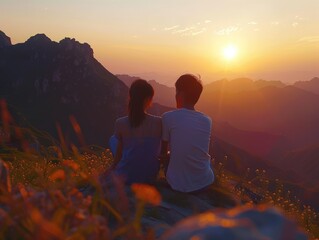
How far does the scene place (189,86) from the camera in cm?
773

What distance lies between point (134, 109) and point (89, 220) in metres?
6.07

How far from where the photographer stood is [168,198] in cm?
715

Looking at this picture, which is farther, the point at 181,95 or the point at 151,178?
the point at 151,178

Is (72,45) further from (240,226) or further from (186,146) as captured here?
(240,226)

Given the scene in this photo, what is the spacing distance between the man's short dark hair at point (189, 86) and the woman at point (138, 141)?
568 millimetres

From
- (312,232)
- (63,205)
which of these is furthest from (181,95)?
(63,205)

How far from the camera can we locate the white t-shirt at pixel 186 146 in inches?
300

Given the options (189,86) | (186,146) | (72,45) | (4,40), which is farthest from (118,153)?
(4,40)

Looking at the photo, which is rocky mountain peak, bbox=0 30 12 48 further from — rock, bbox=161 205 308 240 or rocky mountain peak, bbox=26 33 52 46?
rock, bbox=161 205 308 240

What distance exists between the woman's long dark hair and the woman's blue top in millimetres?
408

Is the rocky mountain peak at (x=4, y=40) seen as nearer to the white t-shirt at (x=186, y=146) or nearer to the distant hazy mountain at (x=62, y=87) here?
the distant hazy mountain at (x=62, y=87)

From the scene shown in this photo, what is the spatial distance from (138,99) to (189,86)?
0.98 metres

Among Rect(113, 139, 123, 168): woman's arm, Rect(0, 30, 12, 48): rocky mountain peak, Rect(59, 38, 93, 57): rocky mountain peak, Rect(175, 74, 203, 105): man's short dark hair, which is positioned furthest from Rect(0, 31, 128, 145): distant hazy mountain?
Rect(175, 74, 203, 105): man's short dark hair

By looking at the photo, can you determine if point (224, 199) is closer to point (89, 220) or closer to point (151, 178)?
point (151, 178)
